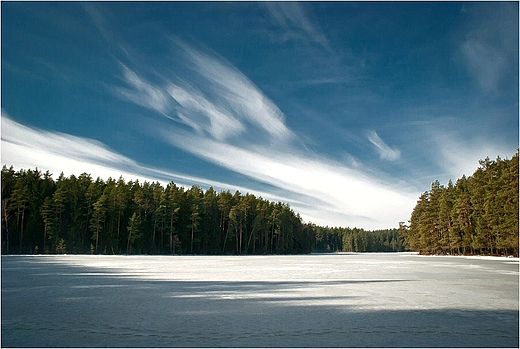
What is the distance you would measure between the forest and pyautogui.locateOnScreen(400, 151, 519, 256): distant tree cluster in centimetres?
3884

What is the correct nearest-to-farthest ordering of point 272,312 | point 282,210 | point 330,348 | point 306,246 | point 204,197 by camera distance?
point 330,348, point 272,312, point 204,197, point 282,210, point 306,246

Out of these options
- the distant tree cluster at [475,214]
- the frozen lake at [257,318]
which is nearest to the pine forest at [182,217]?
the distant tree cluster at [475,214]

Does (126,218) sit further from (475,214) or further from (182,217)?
(475,214)

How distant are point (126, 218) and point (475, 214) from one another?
236 ft

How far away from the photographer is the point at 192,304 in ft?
33.6

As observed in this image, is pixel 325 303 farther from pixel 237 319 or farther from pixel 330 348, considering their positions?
pixel 330 348

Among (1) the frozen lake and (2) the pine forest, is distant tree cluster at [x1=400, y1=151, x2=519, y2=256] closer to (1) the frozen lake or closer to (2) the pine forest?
(2) the pine forest

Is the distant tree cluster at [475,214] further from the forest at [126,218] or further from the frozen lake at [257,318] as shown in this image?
the frozen lake at [257,318]

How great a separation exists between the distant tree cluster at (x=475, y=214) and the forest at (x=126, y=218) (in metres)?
38.8

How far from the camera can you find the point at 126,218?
83.3 meters

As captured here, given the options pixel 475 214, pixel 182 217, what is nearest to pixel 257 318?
pixel 475 214

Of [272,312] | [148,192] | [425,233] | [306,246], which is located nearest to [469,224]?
[425,233]

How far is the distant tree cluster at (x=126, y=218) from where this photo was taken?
7250 centimetres

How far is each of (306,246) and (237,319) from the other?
121m
